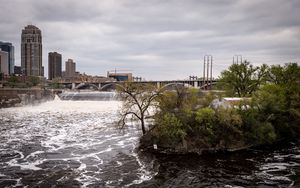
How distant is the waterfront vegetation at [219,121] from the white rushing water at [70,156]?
487cm

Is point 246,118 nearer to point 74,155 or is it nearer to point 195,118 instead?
point 195,118

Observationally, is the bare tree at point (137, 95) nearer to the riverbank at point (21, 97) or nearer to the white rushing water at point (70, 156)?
the white rushing water at point (70, 156)

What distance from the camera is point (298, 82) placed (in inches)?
2280

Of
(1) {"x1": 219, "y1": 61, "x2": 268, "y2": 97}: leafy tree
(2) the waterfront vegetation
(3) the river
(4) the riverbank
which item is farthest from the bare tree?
(4) the riverbank

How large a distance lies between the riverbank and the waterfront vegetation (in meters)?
73.8

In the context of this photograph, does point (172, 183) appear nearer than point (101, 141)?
Yes

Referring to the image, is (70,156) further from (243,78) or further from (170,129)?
(243,78)

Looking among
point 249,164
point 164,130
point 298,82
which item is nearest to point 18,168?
point 164,130

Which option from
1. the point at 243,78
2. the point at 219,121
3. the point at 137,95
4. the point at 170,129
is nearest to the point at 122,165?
the point at 170,129

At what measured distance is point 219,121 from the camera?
38656 millimetres

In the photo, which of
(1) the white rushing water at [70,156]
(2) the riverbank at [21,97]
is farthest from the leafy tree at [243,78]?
(2) the riverbank at [21,97]

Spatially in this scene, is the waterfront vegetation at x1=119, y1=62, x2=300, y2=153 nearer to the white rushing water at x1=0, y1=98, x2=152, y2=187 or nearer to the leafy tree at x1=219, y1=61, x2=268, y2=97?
the white rushing water at x1=0, y1=98, x2=152, y2=187

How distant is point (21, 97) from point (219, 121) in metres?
88.2

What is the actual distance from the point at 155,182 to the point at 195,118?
1366 cm
